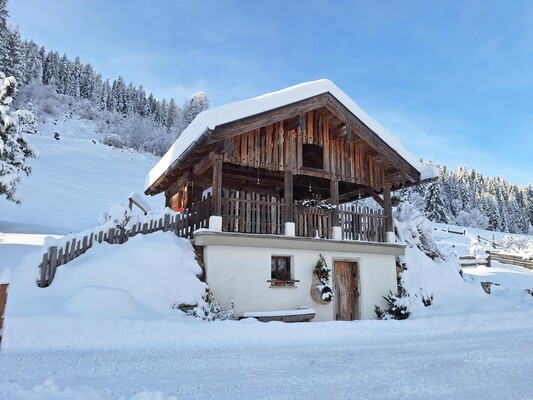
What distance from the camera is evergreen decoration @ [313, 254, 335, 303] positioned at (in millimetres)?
11875

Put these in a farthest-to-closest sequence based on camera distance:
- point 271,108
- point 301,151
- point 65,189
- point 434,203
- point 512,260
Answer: point 434,203, point 512,260, point 65,189, point 301,151, point 271,108

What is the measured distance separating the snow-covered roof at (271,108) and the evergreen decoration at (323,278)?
483cm

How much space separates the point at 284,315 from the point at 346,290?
3.50 metres

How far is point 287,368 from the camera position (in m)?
5.70

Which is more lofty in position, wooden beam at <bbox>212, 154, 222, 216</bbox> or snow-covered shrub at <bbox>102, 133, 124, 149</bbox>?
snow-covered shrub at <bbox>102, 133, 124, 149</bbox>

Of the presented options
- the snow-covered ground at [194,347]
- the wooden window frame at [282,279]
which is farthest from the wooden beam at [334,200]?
the snow-covered ground at [194,347]

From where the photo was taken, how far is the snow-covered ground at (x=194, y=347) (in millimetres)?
4668

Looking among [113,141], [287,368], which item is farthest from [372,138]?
[113,141]

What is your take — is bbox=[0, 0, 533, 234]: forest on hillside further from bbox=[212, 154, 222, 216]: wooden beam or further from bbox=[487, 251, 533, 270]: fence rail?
bbox=[212, 154, 222, 216]: wooden beam

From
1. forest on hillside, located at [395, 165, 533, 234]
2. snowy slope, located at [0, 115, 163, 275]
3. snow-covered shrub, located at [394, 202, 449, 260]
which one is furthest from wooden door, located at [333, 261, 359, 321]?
forest on hillside, located at [395, 165, 533, 234]

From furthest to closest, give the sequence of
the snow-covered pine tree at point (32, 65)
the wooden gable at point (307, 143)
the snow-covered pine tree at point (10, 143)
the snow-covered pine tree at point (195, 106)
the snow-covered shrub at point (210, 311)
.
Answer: the snow-covered pine tree at point (195, 106) < the snow-covered pine tree at point (32, 65) < the snow-covered pine tree at point (10, 143) < the wooden gable at point (307, 143) < the snow-covered shrub at point (210, 311)

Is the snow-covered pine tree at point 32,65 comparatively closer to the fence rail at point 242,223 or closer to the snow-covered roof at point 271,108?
the snow-covered roof at point 271,108

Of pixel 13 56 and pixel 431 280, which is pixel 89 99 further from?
pixel 431 280

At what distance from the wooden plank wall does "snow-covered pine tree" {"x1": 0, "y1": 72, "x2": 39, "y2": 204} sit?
12069 millimetres
